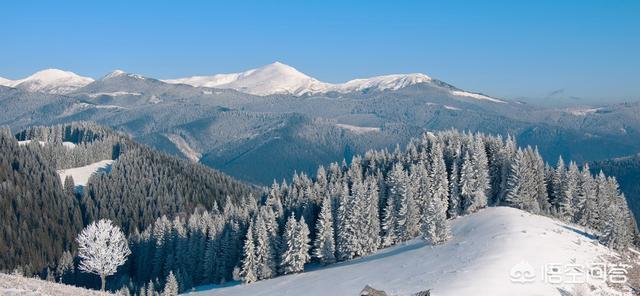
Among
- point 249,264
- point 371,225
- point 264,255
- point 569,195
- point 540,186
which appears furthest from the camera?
point 540,186

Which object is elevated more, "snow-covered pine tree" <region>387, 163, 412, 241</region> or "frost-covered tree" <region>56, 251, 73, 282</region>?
"snow-covered pine tree" <region>387, 163, 412, 241</region>

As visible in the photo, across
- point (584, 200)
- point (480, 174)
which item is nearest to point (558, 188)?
point (584, 200)

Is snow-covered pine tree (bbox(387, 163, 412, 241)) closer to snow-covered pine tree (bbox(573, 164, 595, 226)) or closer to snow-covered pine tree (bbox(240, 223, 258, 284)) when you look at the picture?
snow-covered pine tree (bbox(240, 223, 258, 284))

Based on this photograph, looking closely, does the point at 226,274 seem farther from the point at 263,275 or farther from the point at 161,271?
the point at 161,271

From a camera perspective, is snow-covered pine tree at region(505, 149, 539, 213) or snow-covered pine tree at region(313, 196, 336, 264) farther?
snow-covered pine tree at region(505, 149, 539, 213)

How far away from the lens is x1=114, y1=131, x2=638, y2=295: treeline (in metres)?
91.4

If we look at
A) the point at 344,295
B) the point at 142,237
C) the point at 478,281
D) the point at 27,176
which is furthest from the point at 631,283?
the point at 27,176

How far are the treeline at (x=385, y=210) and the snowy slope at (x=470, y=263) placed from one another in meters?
4.24

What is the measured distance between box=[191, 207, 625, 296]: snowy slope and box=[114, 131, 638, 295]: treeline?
167 inches

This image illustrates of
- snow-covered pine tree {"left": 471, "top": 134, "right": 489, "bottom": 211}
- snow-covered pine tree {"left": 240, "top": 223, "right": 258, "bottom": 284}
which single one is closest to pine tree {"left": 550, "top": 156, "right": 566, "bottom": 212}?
snow-covered pine tree {"left": 471, "top": 134, "right": 489, "bottom": 211}

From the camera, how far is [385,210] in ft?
315

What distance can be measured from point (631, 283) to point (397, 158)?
66.6 metres

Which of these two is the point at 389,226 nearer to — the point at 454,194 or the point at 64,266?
the point at 454,194

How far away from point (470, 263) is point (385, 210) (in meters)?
34.1
